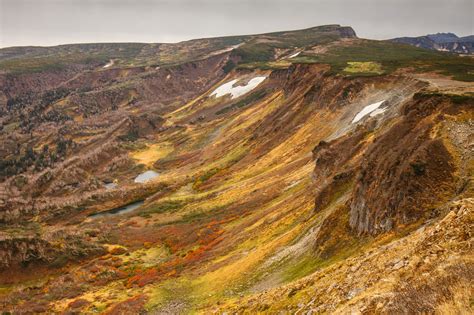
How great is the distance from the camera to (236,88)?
176500mm

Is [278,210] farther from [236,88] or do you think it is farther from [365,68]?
[236,88]

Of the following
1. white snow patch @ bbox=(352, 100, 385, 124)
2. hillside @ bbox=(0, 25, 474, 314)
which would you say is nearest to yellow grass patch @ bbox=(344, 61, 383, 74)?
hillside @ bbox=(0, 25, 474, 314)

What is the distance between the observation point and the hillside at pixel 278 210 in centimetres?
1848

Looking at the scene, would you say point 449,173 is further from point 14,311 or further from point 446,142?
point 14,311

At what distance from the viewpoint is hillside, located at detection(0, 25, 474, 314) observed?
60.6ft

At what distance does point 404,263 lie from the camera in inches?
642

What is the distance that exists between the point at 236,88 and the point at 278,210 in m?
132

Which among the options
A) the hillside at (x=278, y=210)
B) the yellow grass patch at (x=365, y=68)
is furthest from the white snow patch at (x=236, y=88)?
the yellow grass patch at (x=365, y=68)

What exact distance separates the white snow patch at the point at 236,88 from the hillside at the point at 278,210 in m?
31.5

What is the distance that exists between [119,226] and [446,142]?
207 feet

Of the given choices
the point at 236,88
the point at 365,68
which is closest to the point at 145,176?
the point at 365,68

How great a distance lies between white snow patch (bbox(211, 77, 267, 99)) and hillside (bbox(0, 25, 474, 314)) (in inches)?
1238

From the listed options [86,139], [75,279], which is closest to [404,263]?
[75,279]

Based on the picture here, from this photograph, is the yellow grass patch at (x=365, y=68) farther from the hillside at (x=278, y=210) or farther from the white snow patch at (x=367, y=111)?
the white snow patch at (x=367, y=111)
